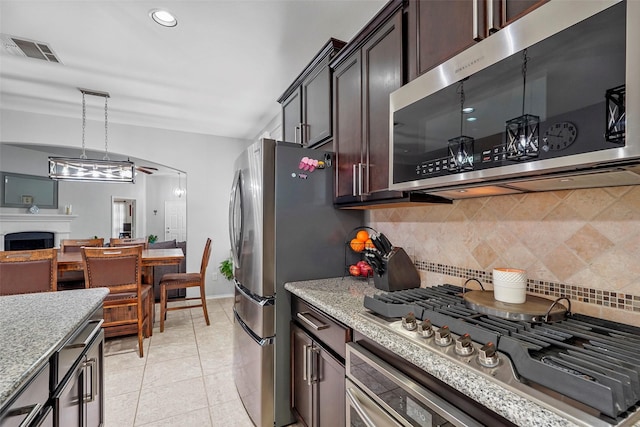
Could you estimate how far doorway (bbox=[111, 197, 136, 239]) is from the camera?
7.86 m

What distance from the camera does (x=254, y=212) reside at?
1887 millimetres

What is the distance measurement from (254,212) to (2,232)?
5.95 meters

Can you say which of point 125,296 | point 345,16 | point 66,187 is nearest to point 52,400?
point 125,296

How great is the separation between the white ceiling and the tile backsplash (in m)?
1.49

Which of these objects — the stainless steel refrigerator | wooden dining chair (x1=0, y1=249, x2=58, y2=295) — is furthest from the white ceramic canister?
wooden dining chair (x1=0, y1=249, x2=58, y2=295)

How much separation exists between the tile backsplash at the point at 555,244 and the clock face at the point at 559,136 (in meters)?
0.41

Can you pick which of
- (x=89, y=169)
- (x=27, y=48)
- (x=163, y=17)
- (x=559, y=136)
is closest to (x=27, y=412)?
(x=559, y=136)

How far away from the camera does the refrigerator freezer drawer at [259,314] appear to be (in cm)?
179

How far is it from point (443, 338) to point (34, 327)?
136cm

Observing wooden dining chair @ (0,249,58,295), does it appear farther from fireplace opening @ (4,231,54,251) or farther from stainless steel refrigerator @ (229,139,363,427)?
fireplace opening @ (4,231,54,251)

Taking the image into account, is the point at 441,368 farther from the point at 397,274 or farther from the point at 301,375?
the point at 301,375

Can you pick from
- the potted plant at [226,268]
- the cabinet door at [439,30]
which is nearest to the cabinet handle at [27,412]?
the cabinet door at [439,30]

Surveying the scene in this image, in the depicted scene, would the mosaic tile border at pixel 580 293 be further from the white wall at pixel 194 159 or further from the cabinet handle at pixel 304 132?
the white wall at pixel 194 159

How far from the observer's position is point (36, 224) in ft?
18.1
